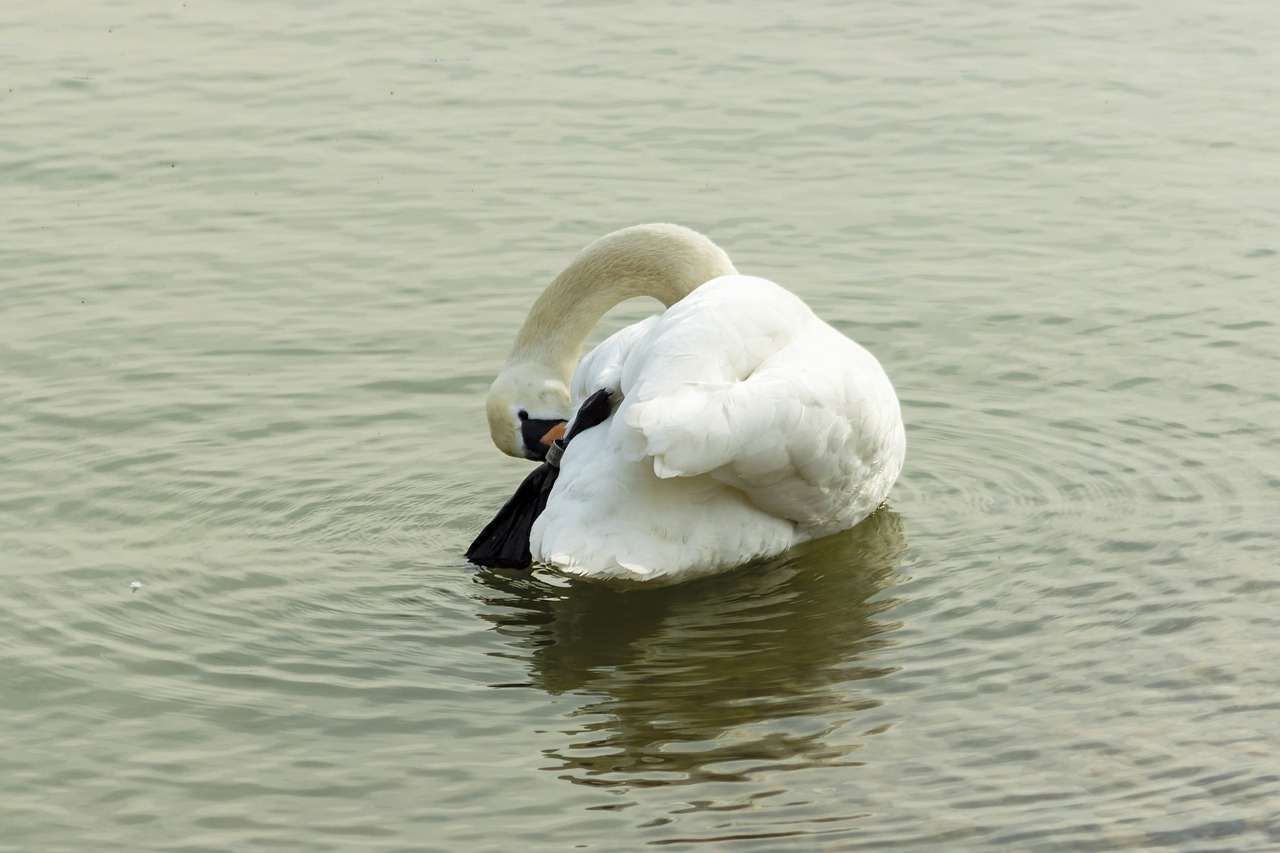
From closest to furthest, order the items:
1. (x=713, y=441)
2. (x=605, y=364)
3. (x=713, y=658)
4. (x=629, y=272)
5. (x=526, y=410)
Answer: (x=713, y=441)
(x=713, y=658)
(x=605, y=364)
(x=526, y=410)
(x=629, y=272)

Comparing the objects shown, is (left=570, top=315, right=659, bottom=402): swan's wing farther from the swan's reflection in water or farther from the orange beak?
the swan's reflection in water

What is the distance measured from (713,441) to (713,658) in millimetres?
884

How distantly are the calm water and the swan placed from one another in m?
0.37

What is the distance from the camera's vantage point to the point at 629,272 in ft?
26.9

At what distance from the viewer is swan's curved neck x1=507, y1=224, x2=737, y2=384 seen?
317 inches

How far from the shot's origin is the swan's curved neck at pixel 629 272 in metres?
8.05

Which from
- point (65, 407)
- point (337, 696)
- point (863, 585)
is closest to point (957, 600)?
point (863, 585)

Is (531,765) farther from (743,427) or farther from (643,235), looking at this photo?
(643,235)

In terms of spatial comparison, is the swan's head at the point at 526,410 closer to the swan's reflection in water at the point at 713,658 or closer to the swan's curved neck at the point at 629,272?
the swan's curved neck at the point at 629,272

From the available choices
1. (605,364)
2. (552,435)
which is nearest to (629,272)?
(605,364)

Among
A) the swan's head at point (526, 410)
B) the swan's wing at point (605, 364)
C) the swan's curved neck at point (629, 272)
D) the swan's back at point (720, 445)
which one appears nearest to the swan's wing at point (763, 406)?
the swan's back at point (720, 445)

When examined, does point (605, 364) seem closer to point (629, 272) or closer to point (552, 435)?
point (552, 435)

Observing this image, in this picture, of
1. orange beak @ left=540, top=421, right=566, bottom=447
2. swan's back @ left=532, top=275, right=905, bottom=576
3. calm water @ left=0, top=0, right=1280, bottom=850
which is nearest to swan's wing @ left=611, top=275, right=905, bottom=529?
swan's back @ left=532, top=275, right=905, bottom=576

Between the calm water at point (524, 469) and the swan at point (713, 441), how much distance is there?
0.37 m
